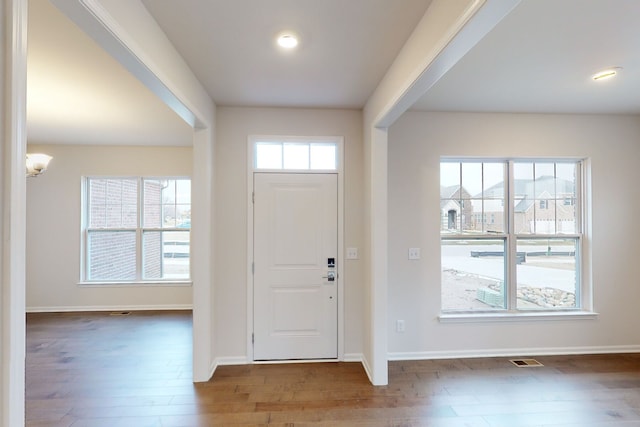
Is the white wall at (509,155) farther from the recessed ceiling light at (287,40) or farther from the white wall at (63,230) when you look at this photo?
the white wall at (63,230)

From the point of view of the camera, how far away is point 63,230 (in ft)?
16.5

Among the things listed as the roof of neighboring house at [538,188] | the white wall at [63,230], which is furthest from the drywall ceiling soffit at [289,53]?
the white wall at [63,230]

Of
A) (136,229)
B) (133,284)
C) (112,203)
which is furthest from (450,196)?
(112,203)

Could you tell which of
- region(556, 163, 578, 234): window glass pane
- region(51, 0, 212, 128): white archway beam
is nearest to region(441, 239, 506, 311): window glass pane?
region(556, 163, 578, 234): window glass pane

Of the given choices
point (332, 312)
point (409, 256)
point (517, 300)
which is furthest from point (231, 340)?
point (517, 300)

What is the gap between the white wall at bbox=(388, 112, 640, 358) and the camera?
3.33 meters

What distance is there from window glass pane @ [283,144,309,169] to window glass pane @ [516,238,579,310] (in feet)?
8.14

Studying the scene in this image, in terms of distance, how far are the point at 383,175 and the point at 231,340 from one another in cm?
219

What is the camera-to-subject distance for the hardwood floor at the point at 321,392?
7.72 feet

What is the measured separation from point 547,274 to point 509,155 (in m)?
1.38

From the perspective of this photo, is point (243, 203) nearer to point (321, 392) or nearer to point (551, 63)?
point (321, 392)

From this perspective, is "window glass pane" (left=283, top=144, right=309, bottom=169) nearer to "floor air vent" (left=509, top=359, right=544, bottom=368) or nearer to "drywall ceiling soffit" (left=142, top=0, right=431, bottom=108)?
"drywall ceiling soffit" (left=142, top=0, right=431, bottom=108)

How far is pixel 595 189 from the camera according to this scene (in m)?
3.46

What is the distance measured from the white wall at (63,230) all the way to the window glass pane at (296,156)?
3182 millimetres
